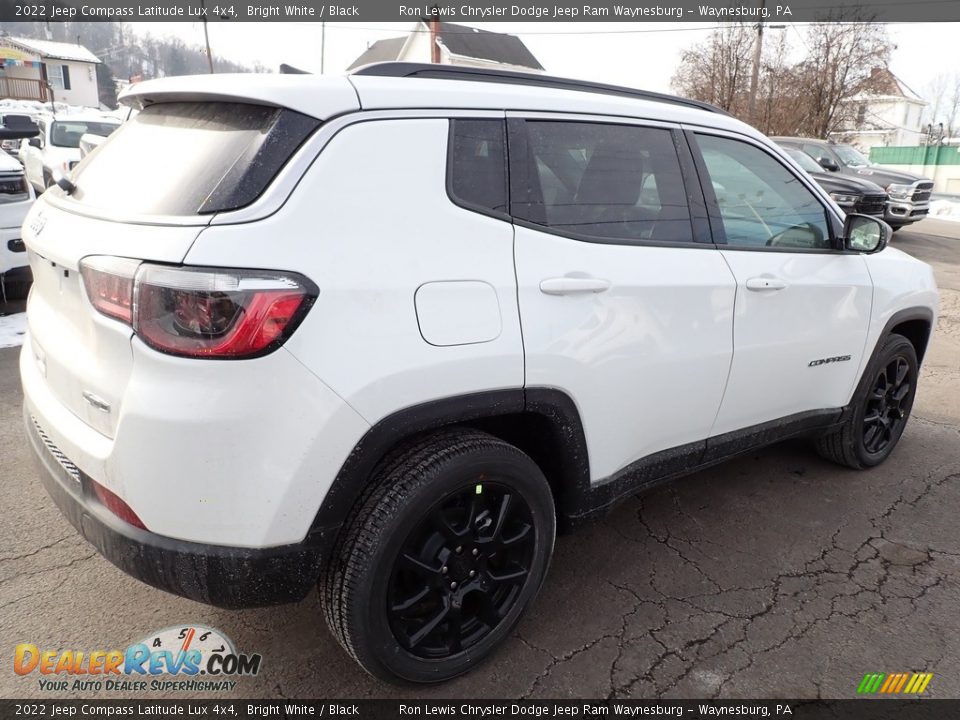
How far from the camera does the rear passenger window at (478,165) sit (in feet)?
6.83

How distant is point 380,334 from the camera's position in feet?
6.00

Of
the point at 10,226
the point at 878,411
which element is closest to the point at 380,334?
the point at 878,411

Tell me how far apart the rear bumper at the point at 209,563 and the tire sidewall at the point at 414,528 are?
0.18m

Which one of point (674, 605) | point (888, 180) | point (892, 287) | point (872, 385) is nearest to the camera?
point (674, 605)

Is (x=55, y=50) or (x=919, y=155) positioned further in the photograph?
(x=55, y=50)

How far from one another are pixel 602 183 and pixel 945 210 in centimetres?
2284

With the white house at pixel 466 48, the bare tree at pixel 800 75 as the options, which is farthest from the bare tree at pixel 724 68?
the white house at pixel 466 48

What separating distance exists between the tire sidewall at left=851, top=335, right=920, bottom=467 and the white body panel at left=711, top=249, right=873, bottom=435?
0.19 meters

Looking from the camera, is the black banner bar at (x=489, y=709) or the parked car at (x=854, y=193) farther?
the parked car at (x=854, y=193)

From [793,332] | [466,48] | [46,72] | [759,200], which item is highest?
[466,48]

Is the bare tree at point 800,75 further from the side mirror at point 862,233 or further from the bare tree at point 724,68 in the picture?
A: the side mirror at point 862,233

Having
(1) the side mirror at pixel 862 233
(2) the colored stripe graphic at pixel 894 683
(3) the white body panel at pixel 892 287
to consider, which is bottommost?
(2) the colored stripe graphic at pixel 894 683

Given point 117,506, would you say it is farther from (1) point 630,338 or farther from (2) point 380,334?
(1) point 630,338

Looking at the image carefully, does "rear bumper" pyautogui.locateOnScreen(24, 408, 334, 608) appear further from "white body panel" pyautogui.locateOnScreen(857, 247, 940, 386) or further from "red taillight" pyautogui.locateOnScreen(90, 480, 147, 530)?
"white body panel" pyautogui.locateOnScreen(857, 247, 940, 386)
